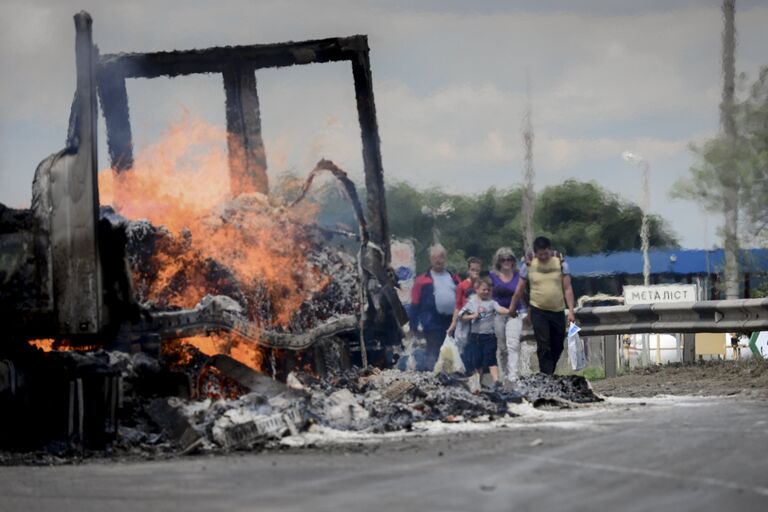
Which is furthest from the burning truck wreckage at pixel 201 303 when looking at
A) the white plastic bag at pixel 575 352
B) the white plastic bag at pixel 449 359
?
the white plastic bag at pixel 575 352

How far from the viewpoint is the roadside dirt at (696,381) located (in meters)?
17.4

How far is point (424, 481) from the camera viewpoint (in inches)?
350

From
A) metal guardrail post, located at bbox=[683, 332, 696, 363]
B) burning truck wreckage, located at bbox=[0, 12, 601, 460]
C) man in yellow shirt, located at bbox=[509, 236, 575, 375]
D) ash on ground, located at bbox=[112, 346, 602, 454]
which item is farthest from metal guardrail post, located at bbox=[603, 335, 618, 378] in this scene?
ash on ground, located at bbox=[112, 346, 602, 454]

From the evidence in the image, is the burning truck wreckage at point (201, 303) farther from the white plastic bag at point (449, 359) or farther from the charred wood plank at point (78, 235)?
the white plastic bag at point (449, 359)

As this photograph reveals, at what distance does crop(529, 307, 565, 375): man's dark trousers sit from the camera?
1862 cm

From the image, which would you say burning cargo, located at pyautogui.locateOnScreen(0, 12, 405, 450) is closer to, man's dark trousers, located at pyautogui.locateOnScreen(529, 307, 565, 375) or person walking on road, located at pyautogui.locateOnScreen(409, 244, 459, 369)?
man's dark trousers, located at pyautogui.locateOnScreen(529, 307, 565, 375)

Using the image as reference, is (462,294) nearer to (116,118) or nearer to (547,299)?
(547,299)

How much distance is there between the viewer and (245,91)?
609 inches

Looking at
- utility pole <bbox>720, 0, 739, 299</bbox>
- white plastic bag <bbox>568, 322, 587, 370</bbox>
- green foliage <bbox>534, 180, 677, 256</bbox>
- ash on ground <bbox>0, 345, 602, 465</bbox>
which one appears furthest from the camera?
green foliage <bbox>534, 180, 677, 256</bbox>

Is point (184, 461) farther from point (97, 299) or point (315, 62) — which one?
point (315, 62)

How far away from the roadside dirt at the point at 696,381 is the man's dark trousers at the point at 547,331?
2.57 ft

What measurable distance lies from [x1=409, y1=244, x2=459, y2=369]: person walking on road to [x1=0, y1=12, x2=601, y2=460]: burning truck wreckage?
2.29 metres

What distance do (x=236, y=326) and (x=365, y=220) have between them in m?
2.27

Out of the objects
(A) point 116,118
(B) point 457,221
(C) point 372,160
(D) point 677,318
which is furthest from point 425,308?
(B) point 457,221
